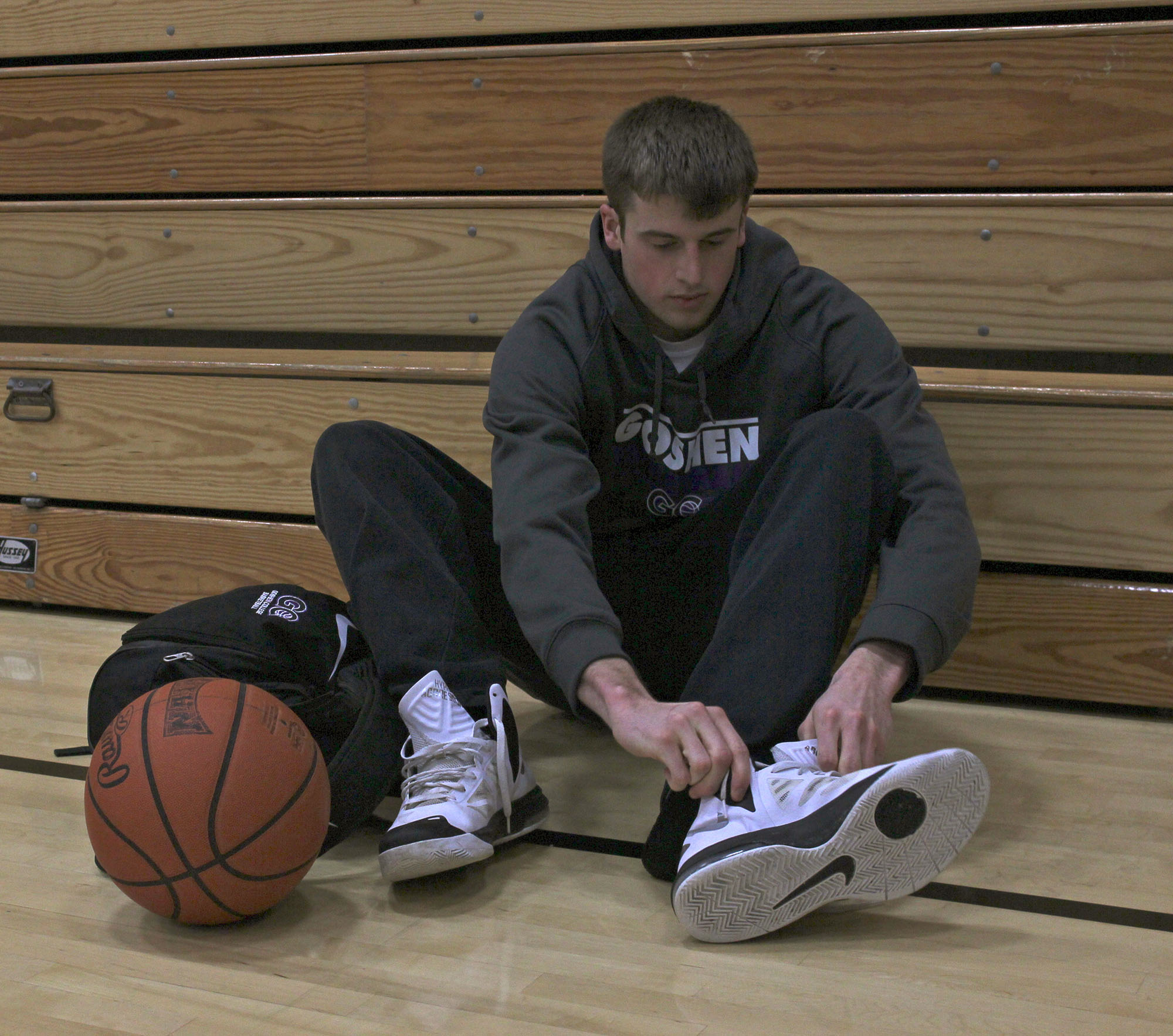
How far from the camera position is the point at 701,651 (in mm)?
1567

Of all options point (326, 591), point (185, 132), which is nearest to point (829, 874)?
point (326, 591)

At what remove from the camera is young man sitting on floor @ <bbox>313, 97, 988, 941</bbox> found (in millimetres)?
1134

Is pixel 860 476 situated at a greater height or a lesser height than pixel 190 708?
greater

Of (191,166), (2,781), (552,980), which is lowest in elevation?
(2,781)

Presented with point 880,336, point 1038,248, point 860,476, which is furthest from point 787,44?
point 860,476

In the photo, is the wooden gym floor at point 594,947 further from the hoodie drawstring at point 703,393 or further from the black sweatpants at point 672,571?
the hoodie drawstring at point 703,393

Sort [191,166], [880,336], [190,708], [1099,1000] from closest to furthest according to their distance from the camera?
1. [1099,1000]
2. [190,708]
3. [880,336]
4. [191,166]

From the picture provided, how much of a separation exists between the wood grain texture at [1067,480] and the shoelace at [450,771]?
3.22 ft

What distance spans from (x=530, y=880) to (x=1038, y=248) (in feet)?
4.36

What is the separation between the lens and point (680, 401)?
1.58 meters

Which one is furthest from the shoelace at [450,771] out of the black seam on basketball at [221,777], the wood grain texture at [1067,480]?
the wood grain texture at [1067,480]

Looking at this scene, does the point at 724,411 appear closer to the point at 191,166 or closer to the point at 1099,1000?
the point at 1099,1000

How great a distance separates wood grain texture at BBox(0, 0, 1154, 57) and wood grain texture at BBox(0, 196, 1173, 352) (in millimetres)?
319

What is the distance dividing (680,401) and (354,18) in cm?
120
